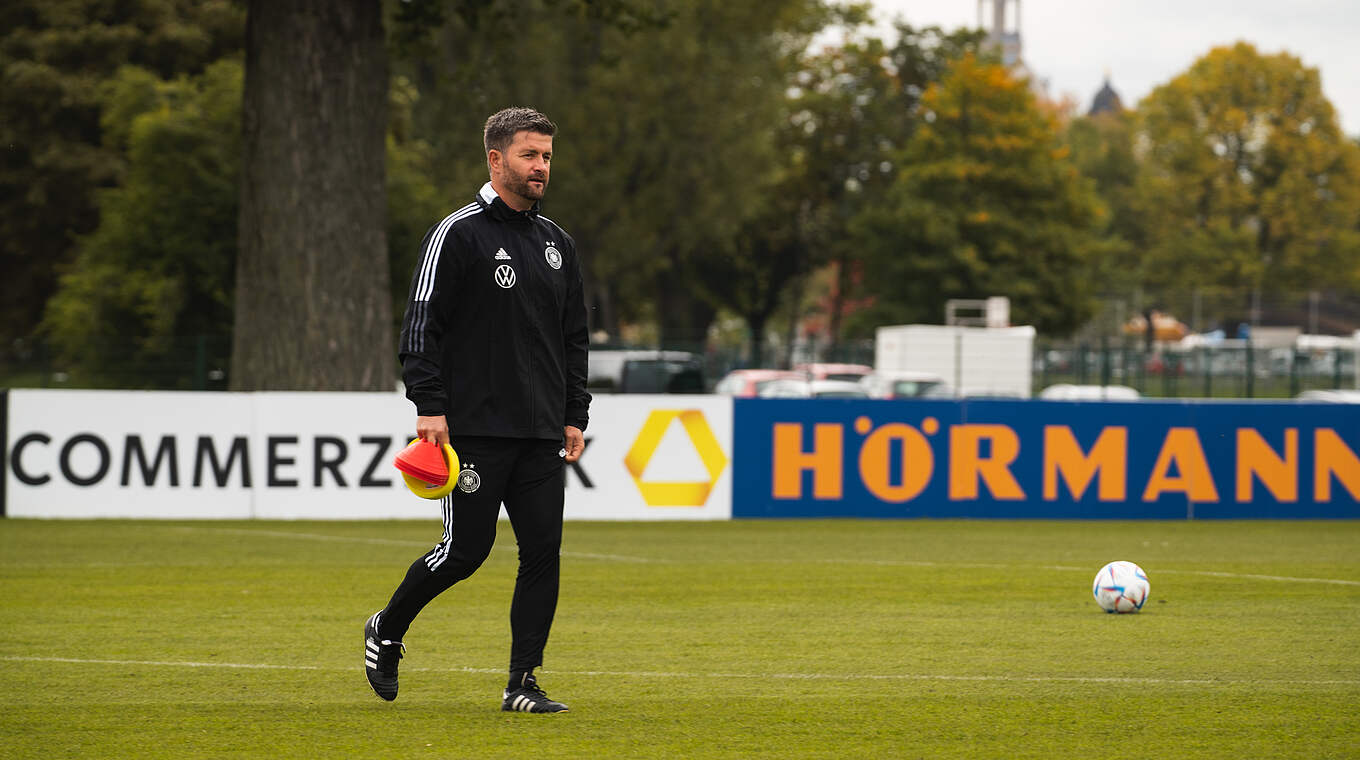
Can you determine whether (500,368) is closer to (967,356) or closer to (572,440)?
(572,440)

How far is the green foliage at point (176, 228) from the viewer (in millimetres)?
29297

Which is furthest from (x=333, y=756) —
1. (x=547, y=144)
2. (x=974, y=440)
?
(x=974, y=440)

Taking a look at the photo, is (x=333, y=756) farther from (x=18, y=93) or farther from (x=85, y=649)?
(x=18, y=93)

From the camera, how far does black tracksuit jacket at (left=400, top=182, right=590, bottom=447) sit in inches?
234

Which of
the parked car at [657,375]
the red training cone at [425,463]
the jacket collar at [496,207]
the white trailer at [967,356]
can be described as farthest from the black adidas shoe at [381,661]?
the white trailer at [967,356]

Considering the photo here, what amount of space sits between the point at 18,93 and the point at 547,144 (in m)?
33.5

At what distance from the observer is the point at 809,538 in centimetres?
1559

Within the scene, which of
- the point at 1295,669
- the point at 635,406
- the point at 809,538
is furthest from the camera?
the point at 635,406

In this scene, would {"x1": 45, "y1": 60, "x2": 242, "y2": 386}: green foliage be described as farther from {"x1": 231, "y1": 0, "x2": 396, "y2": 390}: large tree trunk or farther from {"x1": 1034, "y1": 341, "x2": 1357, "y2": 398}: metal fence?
{"x1": 1034, "y1": 341, "x2": 1357, "y2": 398}: metal fence

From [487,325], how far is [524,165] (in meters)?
0.58

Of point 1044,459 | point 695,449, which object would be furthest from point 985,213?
point 695,449

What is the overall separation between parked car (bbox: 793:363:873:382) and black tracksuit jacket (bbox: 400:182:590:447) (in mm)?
26007

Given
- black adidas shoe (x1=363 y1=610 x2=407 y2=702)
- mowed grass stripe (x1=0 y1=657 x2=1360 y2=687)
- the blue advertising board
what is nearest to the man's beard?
black adidas shoe (x1=363 y1=610 x2=407 y2=702)

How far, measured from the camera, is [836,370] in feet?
110
